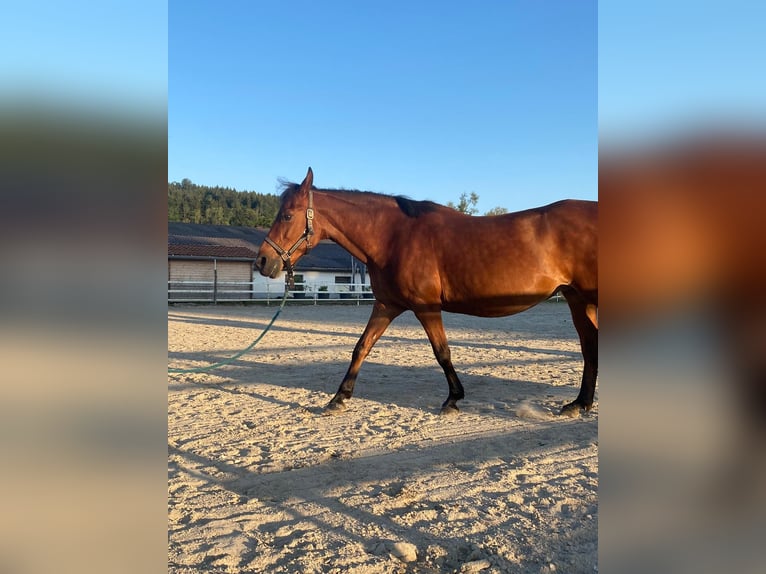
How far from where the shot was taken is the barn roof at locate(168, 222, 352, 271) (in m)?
25.2

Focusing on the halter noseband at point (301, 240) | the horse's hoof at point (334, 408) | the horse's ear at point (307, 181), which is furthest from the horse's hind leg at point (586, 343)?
the horse's ear at point (307, 181)

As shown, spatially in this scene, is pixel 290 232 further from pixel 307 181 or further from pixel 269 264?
pixel 307 181

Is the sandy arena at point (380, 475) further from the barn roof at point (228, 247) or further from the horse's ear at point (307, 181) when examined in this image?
the barn roof at point (228, 247)

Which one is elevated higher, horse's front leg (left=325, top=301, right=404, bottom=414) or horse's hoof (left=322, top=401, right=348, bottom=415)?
horse's front leg (left=325, top=301, right=404, bottom=414)

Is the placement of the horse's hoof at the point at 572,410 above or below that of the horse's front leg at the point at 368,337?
below

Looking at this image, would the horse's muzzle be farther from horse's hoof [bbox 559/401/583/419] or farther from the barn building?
the barn building

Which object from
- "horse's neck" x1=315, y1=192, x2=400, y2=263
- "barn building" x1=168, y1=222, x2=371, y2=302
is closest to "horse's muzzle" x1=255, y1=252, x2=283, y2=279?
"horse's neck" x1=315, y1=192, x2=400, y2=263

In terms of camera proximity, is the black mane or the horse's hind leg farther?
the black mane

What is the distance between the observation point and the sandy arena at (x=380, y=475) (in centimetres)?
220

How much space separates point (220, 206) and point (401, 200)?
64348 millimetres
